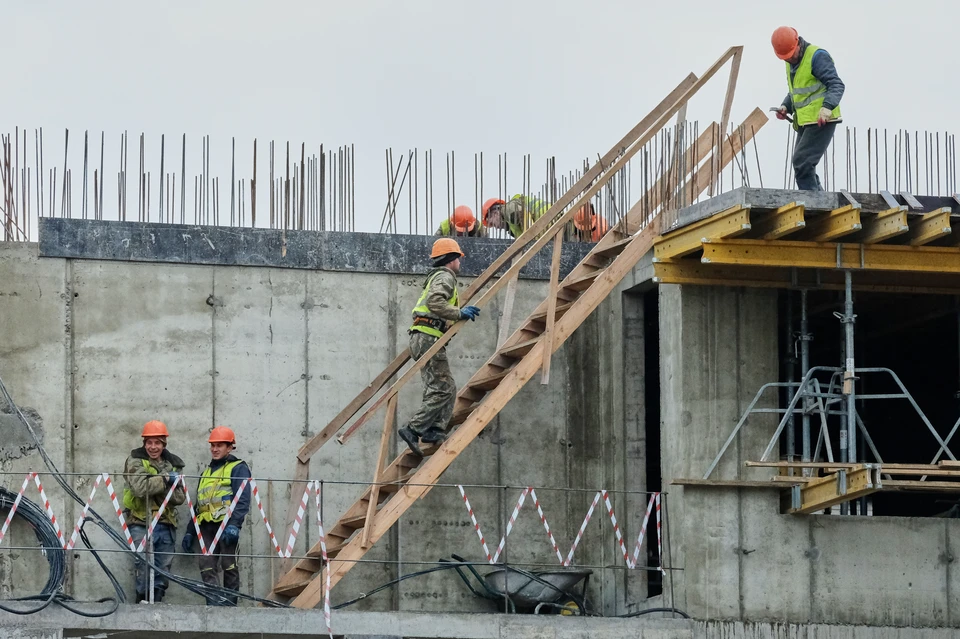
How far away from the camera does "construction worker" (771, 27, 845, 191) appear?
1800 centimetres

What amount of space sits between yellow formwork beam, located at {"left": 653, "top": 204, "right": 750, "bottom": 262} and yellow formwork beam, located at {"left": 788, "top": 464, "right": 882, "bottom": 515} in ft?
8.27

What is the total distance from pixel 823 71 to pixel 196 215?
7.20 m

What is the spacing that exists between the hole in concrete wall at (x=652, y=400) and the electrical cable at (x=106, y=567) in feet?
15.1

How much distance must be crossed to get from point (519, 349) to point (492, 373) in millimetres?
566

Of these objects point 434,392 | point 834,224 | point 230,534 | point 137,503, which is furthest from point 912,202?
point 137,503

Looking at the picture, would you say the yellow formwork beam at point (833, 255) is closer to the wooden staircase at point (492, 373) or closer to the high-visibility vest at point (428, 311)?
the wooden staircase at point (492, 373)

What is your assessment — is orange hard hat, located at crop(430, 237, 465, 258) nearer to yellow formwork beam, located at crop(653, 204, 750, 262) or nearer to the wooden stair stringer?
the wooden stair stringer

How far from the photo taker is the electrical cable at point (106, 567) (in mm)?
16188

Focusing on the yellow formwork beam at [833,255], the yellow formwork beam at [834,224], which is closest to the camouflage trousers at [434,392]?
the yellow formwork beam at [833,255]

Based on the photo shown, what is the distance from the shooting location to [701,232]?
16969mm

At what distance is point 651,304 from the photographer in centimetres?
1942

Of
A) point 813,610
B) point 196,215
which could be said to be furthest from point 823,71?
point 196,215

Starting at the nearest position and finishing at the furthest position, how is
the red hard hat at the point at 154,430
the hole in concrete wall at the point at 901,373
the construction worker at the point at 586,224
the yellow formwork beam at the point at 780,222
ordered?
the yellow formwork beam at the point at 780,222 → the red hard hat at the point at 154,430 → the hole in concrete wall at the point at 901,373 → the construction worker at the point at 586,224

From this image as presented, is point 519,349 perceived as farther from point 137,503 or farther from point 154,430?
point 137,503
